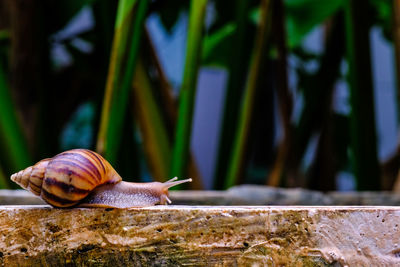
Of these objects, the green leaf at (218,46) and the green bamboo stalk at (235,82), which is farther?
the green leaf at (218,46)

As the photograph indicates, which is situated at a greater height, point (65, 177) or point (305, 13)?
point (305, 13)

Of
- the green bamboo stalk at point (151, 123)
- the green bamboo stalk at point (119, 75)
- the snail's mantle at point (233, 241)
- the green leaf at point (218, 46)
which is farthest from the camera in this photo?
the green leaf at point (218, 46)

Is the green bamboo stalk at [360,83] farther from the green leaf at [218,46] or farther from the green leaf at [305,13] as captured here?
the green leaf at [218,46]

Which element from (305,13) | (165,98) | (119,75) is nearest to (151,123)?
(165,98)

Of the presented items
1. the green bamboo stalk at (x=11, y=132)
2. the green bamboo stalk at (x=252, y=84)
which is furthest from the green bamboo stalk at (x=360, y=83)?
the green bamboo stalk at (x=11, y=132)

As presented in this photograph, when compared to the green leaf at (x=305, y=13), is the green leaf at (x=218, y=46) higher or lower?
lower

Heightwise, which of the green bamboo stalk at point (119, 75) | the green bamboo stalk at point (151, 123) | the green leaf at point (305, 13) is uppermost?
the green leaf at point (305, 13)

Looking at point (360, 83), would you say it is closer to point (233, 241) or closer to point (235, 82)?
point (235, 82)

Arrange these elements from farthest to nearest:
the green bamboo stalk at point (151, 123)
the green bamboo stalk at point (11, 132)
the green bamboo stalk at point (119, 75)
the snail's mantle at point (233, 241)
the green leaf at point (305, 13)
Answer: the green leaf at point (305, 13)
the green bamboo stalk at point (151, 123)
the green bamboo stalk at point (11, 132)
the green bamboo stalk at point (119, 75)
the snail's mantle at point (233, 241)
